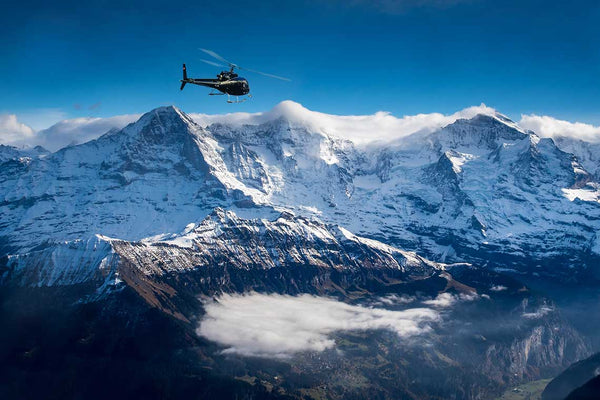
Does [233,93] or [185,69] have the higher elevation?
[185,69]

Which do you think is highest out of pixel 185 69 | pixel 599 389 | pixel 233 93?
pixel 185 69

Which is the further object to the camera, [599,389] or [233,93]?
[599,389]

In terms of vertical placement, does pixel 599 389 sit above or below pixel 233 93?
below

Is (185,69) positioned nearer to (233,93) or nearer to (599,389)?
(233,93)

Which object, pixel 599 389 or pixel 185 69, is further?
pixel 599 389

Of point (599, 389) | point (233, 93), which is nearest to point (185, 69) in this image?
point (233, 93)

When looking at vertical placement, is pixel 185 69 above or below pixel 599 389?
above
